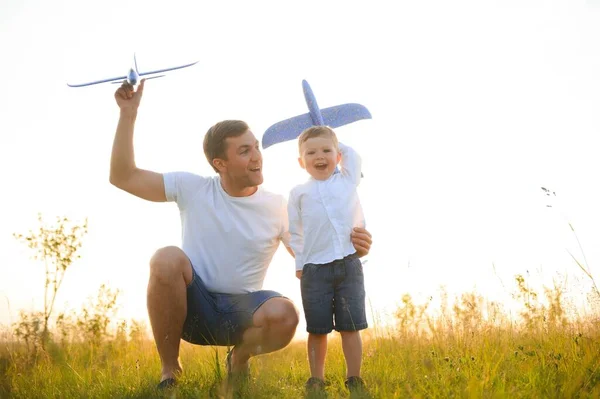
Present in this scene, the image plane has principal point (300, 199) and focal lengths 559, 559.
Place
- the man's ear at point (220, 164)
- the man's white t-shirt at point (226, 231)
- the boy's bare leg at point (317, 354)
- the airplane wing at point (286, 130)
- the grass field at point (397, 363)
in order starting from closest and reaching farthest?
the grass field at point (397, 363), the boy's bare leg at point (317, 354), the man's white t-shirt at point (226, 231), the man's ear at point (220, 164), the airplane wing at point (286, 130)

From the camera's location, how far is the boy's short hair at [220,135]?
4.04 metres

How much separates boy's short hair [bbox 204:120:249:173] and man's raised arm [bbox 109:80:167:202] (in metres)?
0.45

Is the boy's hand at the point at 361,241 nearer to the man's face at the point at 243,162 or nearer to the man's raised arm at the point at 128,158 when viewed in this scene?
the man's face at the point at 243,162

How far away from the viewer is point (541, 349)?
12.1 feet

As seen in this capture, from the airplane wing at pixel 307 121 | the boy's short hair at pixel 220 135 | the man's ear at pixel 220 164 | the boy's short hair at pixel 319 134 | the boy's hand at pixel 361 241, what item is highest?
the airplane wing at pixel 307 121

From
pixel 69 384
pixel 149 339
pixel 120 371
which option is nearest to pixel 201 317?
pixel 120 371

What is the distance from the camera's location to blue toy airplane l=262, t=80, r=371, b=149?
4410 millimetres

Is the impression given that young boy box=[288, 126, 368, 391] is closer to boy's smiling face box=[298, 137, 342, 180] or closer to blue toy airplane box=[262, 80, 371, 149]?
boy's smiling face box=[298, 137, 342, 180]

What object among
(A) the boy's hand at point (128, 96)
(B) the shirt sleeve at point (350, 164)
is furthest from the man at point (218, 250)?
(B) the shirt sleeve at point (350, 164)

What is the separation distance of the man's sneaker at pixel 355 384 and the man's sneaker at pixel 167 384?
1.05m

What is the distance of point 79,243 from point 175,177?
6.86ft

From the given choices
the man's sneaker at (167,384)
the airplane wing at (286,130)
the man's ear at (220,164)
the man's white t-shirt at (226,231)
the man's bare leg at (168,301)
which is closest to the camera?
the man's sneaker at (167,384)

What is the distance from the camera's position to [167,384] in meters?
3.39

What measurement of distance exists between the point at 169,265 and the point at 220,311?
49 centimetres
